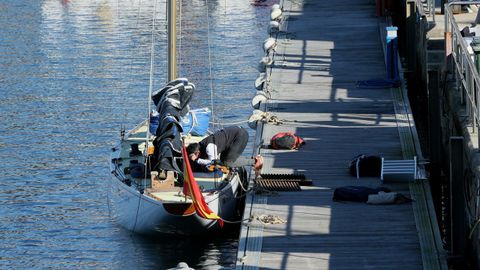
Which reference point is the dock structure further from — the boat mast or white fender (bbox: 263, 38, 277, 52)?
the boat mast

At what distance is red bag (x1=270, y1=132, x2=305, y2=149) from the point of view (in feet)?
87.2

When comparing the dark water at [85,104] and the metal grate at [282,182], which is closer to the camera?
the metal grate at [282,182]

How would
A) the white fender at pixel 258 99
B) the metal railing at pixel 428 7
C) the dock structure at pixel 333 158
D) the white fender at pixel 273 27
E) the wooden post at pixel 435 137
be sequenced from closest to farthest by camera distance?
the dock structure at pixel 333 158, the wooden post at pixel 435 137, the white fender at pixel 258 99, the metal railing at pixel 428 7, the white fender at pixel 273 27

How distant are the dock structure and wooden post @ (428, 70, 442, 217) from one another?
0.44 m

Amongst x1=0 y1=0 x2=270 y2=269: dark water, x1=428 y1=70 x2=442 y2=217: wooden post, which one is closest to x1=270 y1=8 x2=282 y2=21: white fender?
x1=0 y1=0 x2=270 y2=269: dark water

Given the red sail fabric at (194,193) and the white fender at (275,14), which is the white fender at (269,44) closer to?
the white fender at (275,14)

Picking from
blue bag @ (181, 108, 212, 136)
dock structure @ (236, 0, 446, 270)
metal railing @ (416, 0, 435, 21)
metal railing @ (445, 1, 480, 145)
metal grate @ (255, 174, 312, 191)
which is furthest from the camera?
metal railing @ (416, 0, 435, 21)

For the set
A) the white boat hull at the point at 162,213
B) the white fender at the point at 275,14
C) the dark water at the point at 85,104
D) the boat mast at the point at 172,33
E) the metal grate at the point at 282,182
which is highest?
the boat mast at the point at 172,33

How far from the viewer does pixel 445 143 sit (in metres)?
26.8

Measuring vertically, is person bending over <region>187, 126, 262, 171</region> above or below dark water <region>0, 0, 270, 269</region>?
above

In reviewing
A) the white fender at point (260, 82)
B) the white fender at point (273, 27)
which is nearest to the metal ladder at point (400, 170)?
the white fender at point (260, 82)

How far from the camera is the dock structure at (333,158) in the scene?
2005 cm

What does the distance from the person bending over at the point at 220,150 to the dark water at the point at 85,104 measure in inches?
62.1

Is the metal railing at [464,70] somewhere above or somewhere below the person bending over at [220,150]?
above
